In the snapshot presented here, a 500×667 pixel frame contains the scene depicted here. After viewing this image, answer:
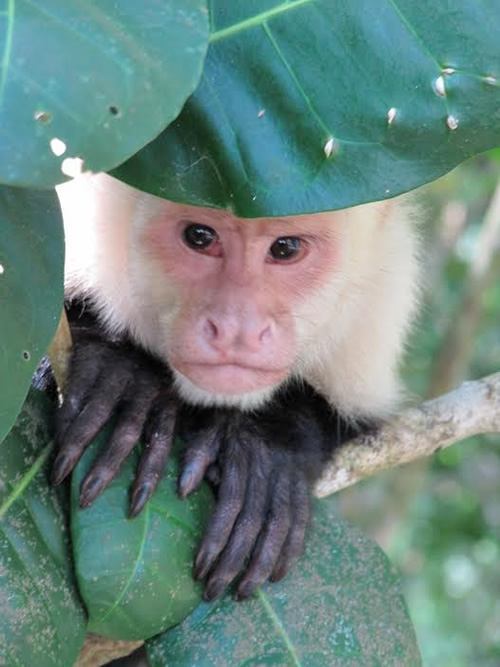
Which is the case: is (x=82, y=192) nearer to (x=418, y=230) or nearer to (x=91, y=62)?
(x=418, y=230)

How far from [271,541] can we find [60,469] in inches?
15.3

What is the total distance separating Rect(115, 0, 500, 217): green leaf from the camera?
3.64 ft

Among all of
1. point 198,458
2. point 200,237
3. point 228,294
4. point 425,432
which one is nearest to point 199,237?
point 200,237

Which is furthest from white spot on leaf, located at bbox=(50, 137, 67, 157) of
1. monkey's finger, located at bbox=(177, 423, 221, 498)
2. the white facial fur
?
the white facial fur

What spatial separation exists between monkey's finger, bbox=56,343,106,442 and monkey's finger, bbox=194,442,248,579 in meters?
0.23

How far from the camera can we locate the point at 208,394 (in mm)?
1700

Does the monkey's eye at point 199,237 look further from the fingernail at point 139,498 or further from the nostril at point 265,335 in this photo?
the fingernail at point 139,498

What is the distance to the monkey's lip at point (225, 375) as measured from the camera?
1640 millimetres

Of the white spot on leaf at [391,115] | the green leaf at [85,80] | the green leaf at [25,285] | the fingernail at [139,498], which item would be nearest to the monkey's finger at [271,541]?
the fingernail at [139,498]

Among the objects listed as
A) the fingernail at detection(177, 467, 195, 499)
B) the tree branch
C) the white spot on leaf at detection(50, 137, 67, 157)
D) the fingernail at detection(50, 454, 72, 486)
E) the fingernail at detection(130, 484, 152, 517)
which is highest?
the white spot on leaf at detection(50, 137, 67, 157)

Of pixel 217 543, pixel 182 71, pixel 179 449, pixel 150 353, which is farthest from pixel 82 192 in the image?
pixel 182 71

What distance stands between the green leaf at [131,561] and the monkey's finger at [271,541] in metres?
0.10

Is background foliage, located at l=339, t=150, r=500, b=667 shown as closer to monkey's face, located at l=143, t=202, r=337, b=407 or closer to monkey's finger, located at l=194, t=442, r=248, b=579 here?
monkey's face, located at l=143, t=202, r=337, b=407

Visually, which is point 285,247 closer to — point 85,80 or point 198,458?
point 198,458
